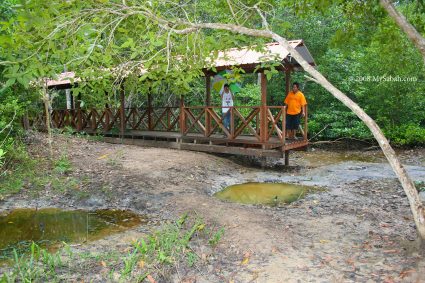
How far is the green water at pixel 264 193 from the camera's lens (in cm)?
694

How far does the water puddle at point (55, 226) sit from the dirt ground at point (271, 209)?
0.29 m

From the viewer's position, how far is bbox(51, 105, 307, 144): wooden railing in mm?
9945

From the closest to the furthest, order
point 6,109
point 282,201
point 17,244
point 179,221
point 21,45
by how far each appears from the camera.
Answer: point 21,45 < point 17,244 < point 179,221 < point 282,201 < point 6,109

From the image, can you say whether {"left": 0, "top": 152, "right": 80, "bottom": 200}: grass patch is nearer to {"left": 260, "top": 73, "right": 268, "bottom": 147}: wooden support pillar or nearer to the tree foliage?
the tree foliage

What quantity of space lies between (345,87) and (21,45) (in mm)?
12171

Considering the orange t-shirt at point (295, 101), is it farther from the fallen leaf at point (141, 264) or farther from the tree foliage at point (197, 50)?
the fallen leaf at point (141, 264)

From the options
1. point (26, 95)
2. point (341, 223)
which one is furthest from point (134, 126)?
point (341, 223)

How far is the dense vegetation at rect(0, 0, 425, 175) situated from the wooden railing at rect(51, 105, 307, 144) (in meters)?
0.78

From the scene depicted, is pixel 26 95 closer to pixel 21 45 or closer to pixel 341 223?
pixel 21 45

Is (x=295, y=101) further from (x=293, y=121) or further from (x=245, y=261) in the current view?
(x=245, y=261)

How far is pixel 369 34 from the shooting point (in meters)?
7.35

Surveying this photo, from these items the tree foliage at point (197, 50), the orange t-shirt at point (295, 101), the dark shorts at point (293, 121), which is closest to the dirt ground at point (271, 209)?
the dark shorts at point (293, 121)

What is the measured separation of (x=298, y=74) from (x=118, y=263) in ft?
43.3

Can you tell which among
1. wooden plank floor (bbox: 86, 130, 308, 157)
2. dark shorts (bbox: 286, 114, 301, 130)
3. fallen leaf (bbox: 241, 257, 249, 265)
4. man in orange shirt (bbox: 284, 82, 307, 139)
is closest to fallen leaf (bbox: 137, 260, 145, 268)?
fallen leaf (bbox: 241, 257, 249, 265)
